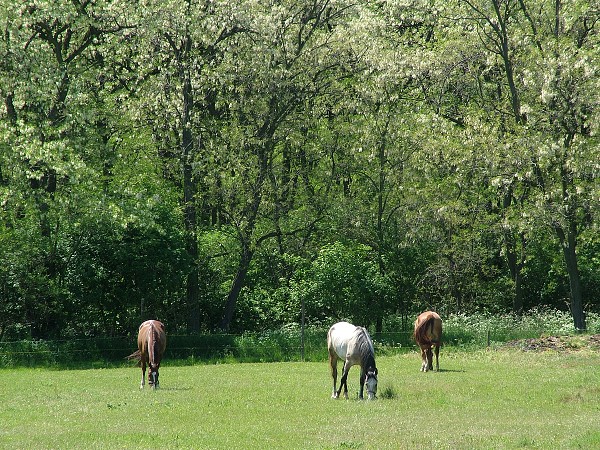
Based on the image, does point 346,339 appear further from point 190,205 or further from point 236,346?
point 190,205

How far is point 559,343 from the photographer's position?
1135 inches

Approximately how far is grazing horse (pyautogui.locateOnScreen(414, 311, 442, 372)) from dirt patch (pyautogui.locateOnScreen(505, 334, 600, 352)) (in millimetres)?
4919

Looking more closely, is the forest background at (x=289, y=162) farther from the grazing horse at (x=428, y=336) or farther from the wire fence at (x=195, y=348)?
the grazing horse at (x=428, y=336)

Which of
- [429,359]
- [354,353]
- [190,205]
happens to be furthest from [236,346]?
[354,353]

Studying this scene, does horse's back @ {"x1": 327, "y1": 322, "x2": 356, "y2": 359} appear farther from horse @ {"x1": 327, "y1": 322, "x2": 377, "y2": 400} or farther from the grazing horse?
the grazing horse

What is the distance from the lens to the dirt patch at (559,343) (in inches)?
1110

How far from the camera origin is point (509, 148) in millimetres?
33406

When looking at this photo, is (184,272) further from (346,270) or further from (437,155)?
(437,155)

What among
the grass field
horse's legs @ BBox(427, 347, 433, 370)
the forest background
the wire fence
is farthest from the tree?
horse's legs @ BBox(427, 347, 433, 370)

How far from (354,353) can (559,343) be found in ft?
42.2

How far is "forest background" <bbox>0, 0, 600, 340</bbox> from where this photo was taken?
31.5m

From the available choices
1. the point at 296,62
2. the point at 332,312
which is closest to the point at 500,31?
the point at 296,62

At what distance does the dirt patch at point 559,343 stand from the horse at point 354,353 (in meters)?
11.4

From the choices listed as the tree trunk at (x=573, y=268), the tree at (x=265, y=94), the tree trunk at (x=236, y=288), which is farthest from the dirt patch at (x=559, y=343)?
the tree at (x=265, y=94)
